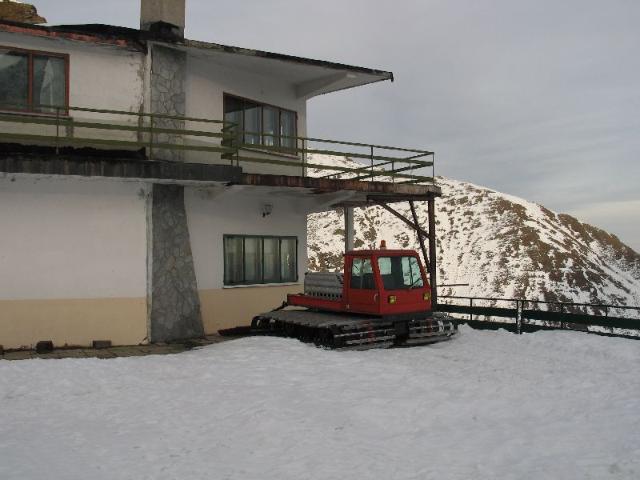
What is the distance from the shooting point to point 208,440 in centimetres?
807

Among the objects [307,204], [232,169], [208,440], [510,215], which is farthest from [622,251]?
[208,440]

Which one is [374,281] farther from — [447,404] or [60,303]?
[60,303]

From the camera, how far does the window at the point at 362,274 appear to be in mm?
14820

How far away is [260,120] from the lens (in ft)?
63.0

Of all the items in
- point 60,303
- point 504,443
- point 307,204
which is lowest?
point 504,443

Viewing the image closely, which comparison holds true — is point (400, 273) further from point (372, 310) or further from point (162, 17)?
point (162, 17)

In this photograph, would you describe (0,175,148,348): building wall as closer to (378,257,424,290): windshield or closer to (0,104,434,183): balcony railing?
(0,104,434,183): balcony railing

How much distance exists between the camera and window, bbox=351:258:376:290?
14820 mm

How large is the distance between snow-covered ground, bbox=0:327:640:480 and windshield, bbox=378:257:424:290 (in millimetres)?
1770

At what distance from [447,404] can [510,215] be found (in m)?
64.8

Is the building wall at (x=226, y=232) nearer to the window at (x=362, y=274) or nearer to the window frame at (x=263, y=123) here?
the window frame at (x=263, y=123)

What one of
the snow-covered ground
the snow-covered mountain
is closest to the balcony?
the snow-covered ground

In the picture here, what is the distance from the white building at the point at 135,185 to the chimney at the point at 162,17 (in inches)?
2.2

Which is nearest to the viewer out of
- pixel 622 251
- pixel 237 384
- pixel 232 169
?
pixel 237 384
